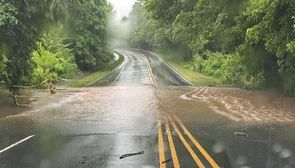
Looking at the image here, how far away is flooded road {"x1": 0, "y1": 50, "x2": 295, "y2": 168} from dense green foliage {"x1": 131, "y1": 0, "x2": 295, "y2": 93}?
2.96 meters

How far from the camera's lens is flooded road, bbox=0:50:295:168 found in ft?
34.1

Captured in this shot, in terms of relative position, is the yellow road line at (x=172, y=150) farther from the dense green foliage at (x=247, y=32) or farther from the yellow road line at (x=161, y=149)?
the dense green foliage at (x=247, y=32)

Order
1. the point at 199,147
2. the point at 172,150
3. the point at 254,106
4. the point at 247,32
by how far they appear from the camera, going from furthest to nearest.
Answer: the point at 254,106 → the point at 247,32 → the point at 199,147 → the point at 172,150

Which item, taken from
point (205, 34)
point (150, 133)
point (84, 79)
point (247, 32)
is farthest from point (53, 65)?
point (150, 133)

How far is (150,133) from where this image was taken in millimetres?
14531

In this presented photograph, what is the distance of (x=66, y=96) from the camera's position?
2775cm

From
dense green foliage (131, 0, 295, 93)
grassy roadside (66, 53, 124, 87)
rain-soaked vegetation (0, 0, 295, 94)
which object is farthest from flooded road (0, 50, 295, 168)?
grassy roadside (66, 53, 124, 87)

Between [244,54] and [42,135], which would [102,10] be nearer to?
[244,54]

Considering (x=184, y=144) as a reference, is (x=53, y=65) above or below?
below

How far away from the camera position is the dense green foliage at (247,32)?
20.5 metres

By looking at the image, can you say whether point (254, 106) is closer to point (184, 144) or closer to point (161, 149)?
point (184, 144)

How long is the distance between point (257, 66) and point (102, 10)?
1446 inches

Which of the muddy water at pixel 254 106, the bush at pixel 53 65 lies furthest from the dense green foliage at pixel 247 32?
the bush at pixel 53 65

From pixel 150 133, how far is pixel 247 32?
909cm
